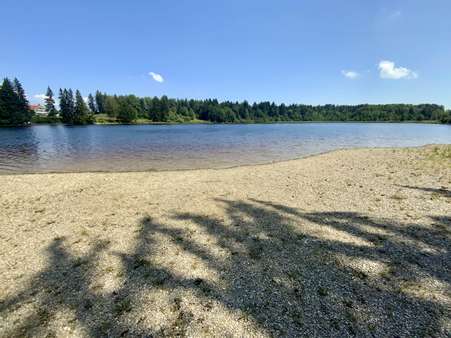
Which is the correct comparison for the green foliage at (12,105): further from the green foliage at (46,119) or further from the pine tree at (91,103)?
the pine tree at (91,103)

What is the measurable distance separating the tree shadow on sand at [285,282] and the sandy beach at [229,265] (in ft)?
0.08

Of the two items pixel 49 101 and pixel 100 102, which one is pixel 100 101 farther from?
pixel 49 101

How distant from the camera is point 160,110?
415 feet

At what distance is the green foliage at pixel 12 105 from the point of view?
75875mm

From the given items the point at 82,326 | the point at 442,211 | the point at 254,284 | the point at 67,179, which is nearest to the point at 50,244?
the point at 82,326

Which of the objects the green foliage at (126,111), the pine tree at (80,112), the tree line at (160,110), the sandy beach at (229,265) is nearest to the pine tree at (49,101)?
the tree line at (160,110)

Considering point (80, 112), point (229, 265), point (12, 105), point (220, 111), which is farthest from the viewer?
point (220, 111)

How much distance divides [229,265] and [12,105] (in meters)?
105

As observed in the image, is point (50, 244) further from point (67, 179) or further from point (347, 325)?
point (67, 179)

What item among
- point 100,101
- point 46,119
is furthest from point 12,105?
point 100,101

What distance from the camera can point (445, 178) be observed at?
1209cm

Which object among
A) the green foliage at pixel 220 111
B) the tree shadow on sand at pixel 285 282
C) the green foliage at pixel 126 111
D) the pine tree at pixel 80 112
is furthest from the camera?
the green foliage at pixel 220 111

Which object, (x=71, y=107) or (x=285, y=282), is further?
(x=71, y=107)

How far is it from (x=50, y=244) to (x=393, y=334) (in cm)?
800
